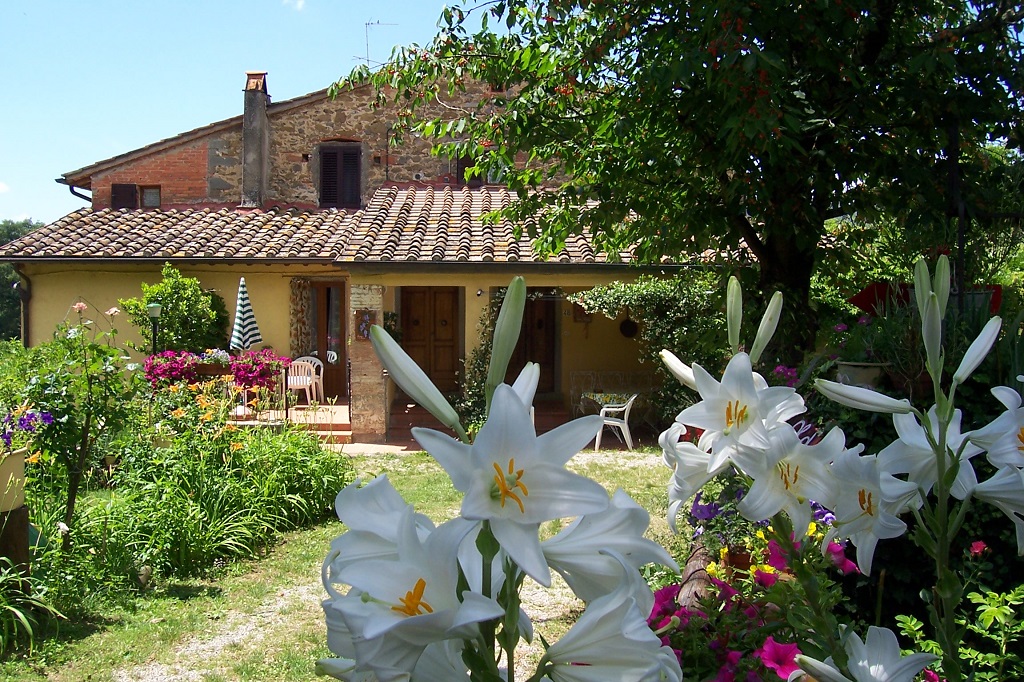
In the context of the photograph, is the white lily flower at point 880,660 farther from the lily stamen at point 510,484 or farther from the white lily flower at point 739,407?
the lily stamen at point 510,484

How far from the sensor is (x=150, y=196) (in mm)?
16359

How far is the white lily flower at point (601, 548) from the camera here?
79 centimetres

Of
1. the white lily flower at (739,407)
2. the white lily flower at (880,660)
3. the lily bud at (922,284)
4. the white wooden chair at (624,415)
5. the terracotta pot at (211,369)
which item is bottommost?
the white wooden chair at (624,415)

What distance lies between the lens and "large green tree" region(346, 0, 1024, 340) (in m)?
4.53

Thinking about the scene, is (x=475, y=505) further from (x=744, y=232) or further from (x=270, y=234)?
(x=270, y=234)

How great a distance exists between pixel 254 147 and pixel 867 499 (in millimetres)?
16629

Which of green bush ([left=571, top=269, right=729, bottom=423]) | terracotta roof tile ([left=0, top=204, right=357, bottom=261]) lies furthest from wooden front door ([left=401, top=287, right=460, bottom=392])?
green bush ([left=571, top=269, right=729, bottom=423])

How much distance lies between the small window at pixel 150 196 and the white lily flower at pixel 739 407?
1740cm

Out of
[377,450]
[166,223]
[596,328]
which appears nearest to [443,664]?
[377,450]

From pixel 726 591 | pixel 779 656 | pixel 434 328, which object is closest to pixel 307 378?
pixel 434 328

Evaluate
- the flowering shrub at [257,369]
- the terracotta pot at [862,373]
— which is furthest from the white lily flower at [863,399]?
the flowering shrub at [257,369]

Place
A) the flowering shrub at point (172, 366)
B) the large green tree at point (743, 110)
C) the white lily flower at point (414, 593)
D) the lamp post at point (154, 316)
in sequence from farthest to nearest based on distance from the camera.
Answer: the flowering shrub at point (172, 366) < the lamp post at point (154, 316) < the large green tree at point (743, 110) < the white lily flower at point (414, 593)

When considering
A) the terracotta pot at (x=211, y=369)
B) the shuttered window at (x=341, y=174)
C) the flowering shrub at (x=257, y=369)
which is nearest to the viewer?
the flowering shrub at (x=257, y=369)

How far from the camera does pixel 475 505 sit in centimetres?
73
